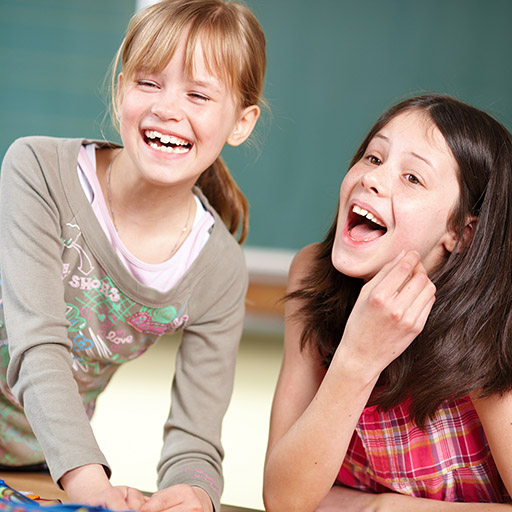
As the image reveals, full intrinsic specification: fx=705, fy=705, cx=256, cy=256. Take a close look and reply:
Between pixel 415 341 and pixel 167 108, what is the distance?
23.2 inches

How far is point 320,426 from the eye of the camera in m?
1.09

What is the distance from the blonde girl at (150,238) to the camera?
47.0 inches


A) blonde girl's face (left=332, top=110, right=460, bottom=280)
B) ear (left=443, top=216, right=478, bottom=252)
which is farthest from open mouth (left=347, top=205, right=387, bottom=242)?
ear (left=443, top=216, right=478, bottom=252)

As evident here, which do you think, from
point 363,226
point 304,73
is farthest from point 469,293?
point 304,73

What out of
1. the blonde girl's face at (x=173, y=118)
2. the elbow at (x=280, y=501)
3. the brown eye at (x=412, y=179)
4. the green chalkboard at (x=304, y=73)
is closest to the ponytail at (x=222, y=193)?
the blonde girl's face at (x=173, y=118)

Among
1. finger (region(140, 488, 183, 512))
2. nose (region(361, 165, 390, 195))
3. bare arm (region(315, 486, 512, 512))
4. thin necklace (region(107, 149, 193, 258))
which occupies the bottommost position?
bare arm (region(315, 486, 512, 512))

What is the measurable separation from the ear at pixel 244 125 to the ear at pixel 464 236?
0.46 m

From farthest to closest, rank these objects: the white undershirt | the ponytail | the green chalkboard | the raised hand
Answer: the green chalkboard < the ponytail < the white undershirt < the raised hand

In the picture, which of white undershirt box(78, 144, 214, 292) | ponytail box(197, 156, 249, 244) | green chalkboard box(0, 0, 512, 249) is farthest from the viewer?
green chalkboard box(0, 0, 512, 249)

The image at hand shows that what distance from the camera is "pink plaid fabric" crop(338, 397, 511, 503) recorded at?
1.21m

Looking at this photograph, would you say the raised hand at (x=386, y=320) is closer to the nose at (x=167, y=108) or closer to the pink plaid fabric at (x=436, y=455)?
the pink plaid fabric at (x=436, y=455)

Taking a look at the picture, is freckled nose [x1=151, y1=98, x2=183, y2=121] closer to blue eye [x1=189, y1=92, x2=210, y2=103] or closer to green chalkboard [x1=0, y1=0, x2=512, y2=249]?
blue eye [x1=189, y1=92, x2=210, y2=103]

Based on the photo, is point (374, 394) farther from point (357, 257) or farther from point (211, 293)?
point (211, 293)

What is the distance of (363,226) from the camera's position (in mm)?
1260
